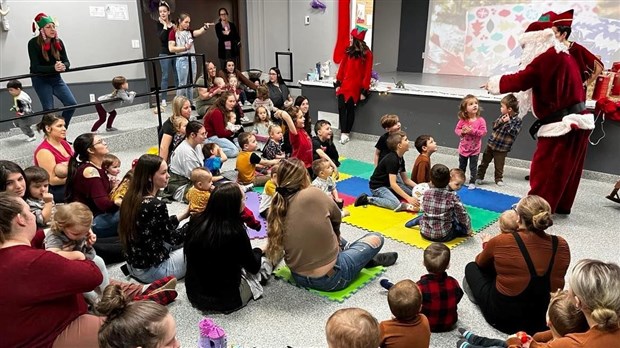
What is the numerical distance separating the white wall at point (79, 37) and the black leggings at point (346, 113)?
11.8ft

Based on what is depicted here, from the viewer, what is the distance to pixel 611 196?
4.49m

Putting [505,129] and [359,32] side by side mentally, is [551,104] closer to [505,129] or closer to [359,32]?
[505,129]

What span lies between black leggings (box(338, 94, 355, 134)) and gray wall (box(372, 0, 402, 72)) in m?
4.93

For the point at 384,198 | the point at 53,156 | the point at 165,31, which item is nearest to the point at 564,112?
the point at 384,198

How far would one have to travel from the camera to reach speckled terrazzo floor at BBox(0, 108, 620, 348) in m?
2.63

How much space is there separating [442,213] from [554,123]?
51.6 inches

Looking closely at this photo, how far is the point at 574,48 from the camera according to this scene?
4.11 meters

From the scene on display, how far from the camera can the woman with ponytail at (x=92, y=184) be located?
3428 millimetres

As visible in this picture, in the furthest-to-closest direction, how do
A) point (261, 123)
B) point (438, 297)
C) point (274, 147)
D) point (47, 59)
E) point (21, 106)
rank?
point (261, 123), point (21, 106), point (47, 59), point (274, 147), point (438, 297)

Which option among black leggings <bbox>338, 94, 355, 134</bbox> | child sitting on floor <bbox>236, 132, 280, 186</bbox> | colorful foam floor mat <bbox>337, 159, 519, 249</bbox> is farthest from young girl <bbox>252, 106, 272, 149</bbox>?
colorful foam floor mat <bbox>337, 159, 519, 249</bbox>

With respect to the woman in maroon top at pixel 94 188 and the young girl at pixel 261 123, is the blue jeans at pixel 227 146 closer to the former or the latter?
the young girl at pixel 261 123

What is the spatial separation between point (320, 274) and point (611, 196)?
325 cm

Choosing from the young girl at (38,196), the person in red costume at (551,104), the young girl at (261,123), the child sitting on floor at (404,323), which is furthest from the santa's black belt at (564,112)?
the young girl at (38,196)

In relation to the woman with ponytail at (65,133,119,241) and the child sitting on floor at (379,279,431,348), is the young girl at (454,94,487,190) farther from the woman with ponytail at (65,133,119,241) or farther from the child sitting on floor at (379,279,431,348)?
the woman with ponytail at (65,133,119,241)
